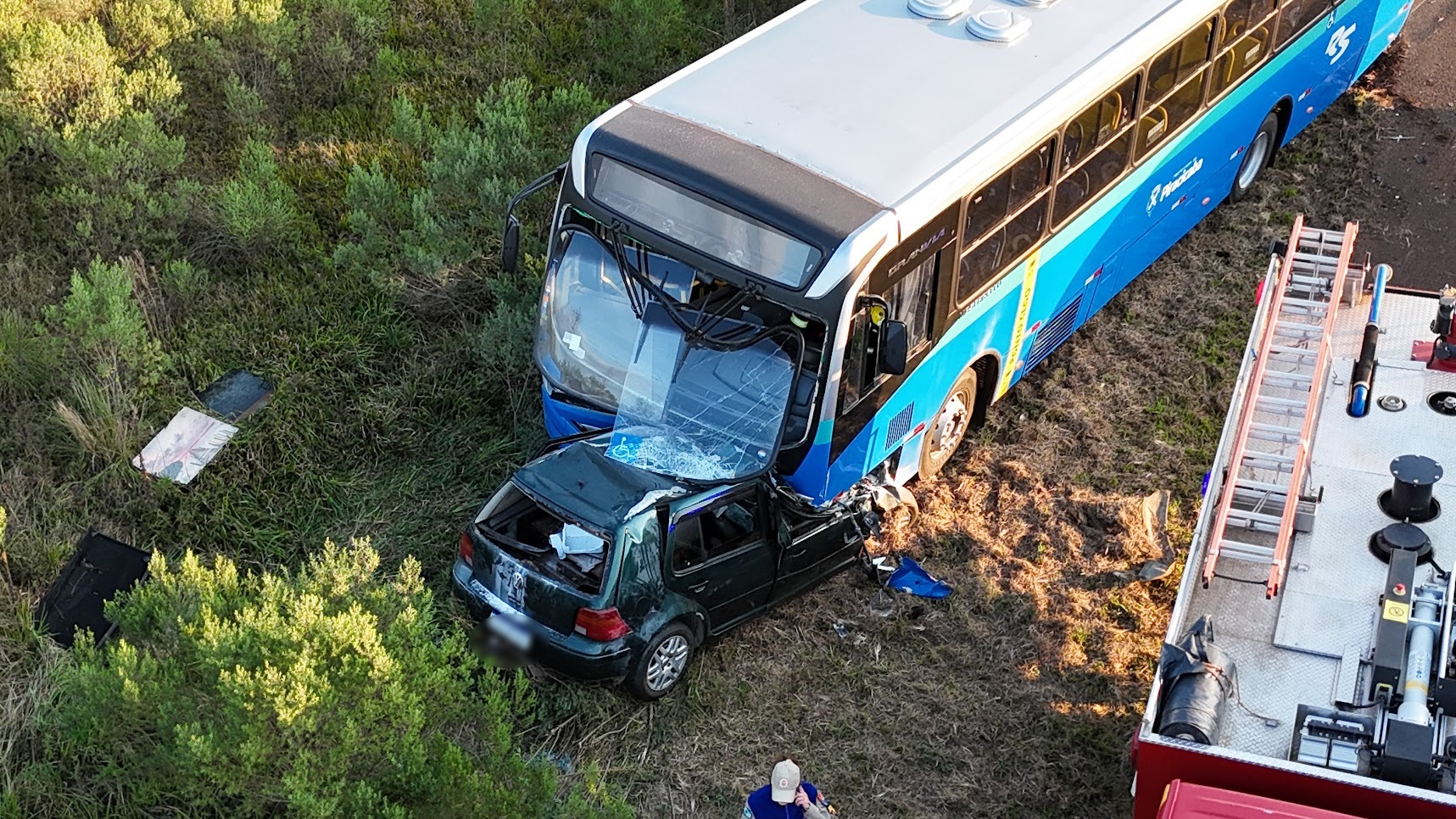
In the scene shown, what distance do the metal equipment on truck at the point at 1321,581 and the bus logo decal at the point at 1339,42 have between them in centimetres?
456

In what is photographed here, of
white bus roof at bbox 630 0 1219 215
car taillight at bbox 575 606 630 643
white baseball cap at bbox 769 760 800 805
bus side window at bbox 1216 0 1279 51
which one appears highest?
white bus roof at bbox 630 0 1219 215

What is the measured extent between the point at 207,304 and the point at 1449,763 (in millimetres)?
10152

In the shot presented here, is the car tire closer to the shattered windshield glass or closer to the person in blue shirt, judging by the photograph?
the shattered windshield glass

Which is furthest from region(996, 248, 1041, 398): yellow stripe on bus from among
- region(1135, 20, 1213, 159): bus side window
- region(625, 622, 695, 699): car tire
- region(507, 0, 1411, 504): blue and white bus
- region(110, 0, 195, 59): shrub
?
region(110, 0, 195, 59): shrub

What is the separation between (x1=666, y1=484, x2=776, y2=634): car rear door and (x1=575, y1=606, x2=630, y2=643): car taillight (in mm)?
437

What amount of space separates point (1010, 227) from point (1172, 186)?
275cm

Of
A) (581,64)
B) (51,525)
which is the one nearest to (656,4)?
(581,64)

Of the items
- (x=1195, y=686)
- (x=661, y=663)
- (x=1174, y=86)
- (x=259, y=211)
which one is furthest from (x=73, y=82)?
(x=1195, y=686)

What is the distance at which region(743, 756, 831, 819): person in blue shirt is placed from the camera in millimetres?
7504

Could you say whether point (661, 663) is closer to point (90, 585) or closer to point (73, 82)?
point (90, 585)

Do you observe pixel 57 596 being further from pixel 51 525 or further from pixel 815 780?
pixel 815 780

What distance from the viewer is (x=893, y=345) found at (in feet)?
29.9

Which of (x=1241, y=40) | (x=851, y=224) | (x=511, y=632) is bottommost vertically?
(x=511, y=632)

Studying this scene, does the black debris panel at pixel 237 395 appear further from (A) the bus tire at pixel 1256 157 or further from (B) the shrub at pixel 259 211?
(A) the bus tire at pixel 1256 157
